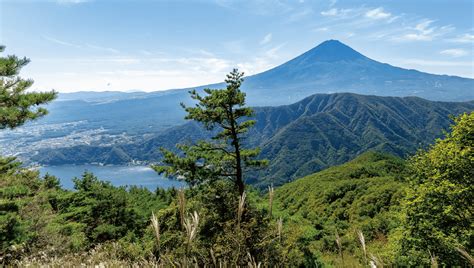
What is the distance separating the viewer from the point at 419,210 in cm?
1312

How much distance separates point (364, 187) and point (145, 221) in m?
41.0

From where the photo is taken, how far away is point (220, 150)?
50.7ft

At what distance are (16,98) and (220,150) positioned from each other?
8448 mm

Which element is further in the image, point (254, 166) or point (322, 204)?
point (322, 204)

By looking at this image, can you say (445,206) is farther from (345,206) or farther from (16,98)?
(345,206)

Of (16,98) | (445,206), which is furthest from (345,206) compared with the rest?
(16,98)

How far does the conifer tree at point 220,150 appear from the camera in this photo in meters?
14.5

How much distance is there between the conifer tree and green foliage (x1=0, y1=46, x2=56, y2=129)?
5.45 meters

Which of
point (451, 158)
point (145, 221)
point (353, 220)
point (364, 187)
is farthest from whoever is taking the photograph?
point (364, 187)

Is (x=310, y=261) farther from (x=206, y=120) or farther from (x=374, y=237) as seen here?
(x=374, y=237)

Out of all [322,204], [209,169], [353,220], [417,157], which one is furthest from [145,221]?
[322,204]

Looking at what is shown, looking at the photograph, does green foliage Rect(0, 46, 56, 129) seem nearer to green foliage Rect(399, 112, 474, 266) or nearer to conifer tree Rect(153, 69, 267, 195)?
conifer tree Rect(153, 69, 267, 195)

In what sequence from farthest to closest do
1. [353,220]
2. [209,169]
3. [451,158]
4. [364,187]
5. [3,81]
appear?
[364,187] → [353,220] → [209,169] → [451,158] → [3,81]

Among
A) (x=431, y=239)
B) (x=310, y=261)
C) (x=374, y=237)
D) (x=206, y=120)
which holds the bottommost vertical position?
(x=374, y=237)
